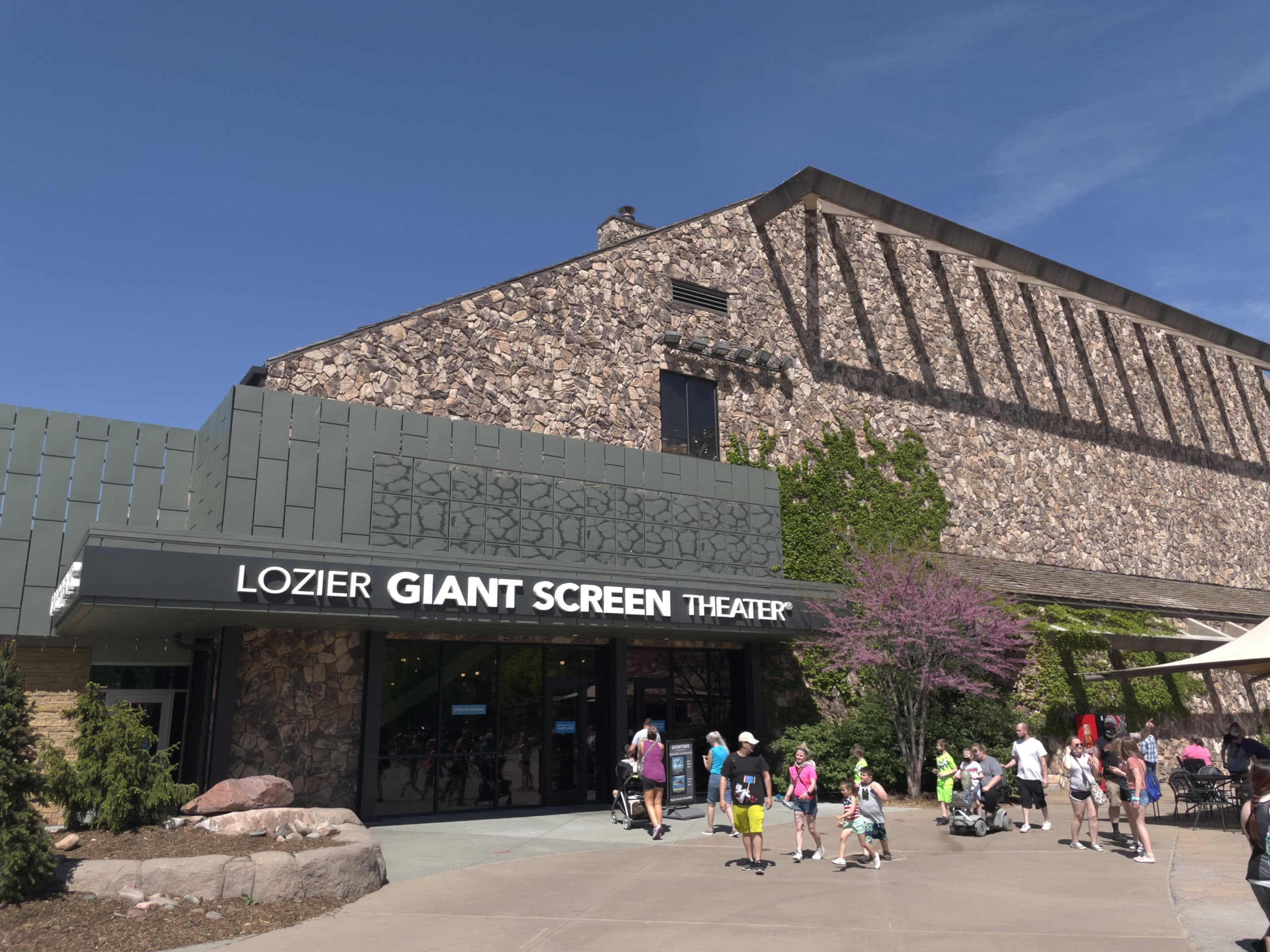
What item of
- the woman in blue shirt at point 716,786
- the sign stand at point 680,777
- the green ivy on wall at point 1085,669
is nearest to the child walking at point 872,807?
the woman in blue shirt at point 716,786

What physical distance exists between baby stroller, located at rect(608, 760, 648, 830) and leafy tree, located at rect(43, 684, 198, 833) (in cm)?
707

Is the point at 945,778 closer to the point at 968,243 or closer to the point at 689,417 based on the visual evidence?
the point at 689,417

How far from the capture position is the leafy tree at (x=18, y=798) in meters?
9.27

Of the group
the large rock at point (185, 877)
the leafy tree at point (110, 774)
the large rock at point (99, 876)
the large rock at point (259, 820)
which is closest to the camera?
the large rock at point (99, 876)

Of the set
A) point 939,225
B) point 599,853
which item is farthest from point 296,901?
point 939,225

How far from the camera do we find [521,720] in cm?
1889

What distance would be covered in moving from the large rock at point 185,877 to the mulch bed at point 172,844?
38cm

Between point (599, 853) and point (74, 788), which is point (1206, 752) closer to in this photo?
point (599, 853)

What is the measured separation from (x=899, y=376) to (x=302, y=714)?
59.9 feet

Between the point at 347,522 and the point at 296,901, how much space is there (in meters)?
7.54

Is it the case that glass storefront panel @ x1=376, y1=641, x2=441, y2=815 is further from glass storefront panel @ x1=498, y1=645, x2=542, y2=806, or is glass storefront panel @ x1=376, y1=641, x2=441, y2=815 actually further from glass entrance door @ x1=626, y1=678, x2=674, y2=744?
glass entrance door @ x1=626, y1=678, x2=674, y2=744

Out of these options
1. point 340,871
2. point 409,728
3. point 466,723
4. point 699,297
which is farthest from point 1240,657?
point 409,728

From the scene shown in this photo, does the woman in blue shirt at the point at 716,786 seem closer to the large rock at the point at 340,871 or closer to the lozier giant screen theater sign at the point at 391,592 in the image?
the lozier giant screen theater sign at the point at 391,592

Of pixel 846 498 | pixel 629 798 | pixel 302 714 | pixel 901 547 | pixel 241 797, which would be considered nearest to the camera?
pixel 241 797
